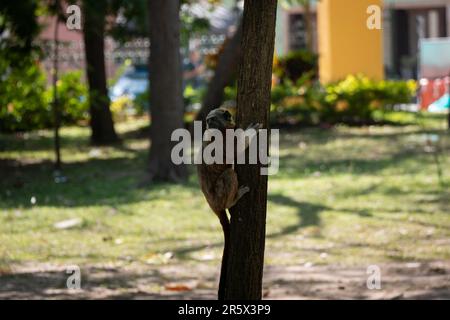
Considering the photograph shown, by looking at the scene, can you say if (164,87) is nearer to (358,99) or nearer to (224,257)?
(358,99)

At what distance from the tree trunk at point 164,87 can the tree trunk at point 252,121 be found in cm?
774

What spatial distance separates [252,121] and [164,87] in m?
8.02

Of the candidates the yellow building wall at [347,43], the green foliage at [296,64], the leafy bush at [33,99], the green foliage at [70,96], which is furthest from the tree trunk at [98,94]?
the yellow building wall at [347,43]

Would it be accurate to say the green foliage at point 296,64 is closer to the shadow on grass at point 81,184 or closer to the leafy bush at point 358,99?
the leafy bush at point 358,99

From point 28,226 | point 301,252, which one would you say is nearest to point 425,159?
point 301,252

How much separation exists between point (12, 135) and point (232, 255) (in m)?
14.6

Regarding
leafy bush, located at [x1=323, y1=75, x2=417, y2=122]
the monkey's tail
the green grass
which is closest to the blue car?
leafy bush, located at [x1=323, y1=75, x2=417, y2=122]

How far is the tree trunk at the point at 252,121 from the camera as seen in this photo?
18.6 ft

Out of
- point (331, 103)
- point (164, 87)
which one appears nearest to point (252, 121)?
point (164, 87)

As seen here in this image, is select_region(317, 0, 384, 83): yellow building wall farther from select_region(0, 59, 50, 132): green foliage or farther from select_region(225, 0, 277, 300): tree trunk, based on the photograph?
select_region(225, 0, 277, 300): tree trunk

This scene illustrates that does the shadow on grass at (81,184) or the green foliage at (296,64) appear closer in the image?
the shadow on grass at (81,184)

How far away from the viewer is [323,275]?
8.74 metres

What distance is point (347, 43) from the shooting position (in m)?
25.2
